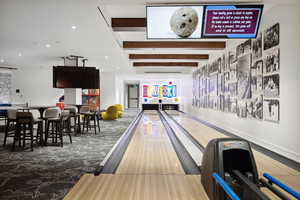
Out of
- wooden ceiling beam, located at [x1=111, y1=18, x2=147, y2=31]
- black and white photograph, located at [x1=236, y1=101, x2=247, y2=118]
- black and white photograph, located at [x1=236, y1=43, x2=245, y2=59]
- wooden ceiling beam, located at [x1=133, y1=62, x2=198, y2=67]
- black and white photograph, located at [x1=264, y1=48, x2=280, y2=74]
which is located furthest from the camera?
wooden ceiling beam, located at [x1=133, y1=62, x2=198, y2=67]

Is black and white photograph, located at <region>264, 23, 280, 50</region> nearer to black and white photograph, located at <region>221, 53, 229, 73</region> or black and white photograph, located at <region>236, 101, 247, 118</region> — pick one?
black and white photograph, located at <region>236, 101, 247, 118</region>

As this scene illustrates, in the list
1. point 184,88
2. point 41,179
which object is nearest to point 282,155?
point 41,179

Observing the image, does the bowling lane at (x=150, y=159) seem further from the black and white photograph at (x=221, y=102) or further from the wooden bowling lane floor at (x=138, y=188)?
the black and white photograph at (x=221, y=102)

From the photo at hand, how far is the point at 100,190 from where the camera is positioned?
232 centimetres

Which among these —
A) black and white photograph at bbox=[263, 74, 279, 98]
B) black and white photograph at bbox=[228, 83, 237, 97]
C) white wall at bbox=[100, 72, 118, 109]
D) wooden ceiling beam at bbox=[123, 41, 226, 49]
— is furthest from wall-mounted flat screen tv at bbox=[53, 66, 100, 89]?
white wall at bbox=[100, 72, 118, 109]

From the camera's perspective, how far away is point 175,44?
7191 mm

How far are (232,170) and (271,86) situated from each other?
121 inches

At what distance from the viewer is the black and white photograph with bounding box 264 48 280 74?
4.20 metres

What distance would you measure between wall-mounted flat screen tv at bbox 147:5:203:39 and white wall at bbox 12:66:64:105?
971 centimetres

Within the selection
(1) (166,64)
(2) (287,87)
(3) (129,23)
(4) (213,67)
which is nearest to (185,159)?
(2) (287,87)

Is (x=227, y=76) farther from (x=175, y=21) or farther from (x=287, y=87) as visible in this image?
(x=175, y=21)

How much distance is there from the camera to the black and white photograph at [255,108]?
4.77m

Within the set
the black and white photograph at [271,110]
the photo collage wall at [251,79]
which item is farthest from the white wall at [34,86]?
the black and white photograph at [271,110]

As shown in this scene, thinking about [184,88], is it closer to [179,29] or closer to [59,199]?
[179,29]
